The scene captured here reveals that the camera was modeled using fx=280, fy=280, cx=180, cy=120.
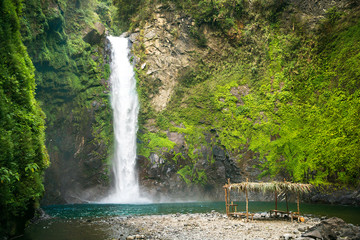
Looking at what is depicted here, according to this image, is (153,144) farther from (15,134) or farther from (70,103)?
(15,134)

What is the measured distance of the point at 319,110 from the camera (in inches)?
1139

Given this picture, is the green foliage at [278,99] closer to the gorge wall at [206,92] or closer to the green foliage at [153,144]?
the gorge wall at [206,92]

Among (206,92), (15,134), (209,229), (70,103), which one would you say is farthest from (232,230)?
(206,92)

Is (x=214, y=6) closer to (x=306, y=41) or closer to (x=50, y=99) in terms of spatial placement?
(x=306, y=41)

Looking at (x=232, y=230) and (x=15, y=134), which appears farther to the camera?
(x=232, y=230)

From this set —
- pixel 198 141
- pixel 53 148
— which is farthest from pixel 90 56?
pixel 198 141

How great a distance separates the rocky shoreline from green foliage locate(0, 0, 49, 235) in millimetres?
3846

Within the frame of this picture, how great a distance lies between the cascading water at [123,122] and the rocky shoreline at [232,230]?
1465 centimetres

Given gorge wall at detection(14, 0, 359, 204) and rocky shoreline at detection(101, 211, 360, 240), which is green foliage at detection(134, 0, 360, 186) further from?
rocky shoreline at detection(101, 211, 360, 240)

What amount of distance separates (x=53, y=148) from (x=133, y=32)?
20.2 meters

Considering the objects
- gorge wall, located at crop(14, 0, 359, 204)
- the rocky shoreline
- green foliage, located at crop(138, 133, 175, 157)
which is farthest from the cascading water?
the rocky shoreline

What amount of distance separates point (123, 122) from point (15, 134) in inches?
974

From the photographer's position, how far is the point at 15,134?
9.27 m

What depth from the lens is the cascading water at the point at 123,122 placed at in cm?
3048
